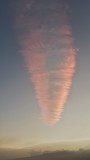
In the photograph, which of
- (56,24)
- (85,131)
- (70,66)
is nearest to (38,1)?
(56,24)

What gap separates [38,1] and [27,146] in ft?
2.89

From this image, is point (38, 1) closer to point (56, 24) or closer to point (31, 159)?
point (56, 24)

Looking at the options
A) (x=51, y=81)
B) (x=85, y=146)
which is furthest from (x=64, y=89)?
(x=85, y=146)

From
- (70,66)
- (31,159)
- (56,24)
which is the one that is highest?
(56,24)

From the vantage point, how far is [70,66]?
3533 mm

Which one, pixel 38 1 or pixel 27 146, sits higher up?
pixel 38 1

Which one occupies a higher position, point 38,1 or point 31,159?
point 38,1

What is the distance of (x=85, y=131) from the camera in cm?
354

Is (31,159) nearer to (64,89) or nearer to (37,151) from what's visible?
(37,151)

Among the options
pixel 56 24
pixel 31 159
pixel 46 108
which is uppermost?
pixel 56 24

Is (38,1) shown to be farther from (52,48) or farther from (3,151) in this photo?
(3,151)

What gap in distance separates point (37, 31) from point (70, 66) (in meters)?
0.29

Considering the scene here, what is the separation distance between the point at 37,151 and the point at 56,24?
78cm

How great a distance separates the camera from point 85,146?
11.5 feet
